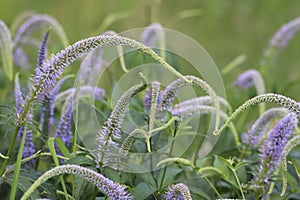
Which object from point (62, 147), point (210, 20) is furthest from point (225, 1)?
point (62, 147)

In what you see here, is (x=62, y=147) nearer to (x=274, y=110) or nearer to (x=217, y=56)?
(x=274, y=110)

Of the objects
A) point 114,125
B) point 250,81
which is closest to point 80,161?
point 114,125

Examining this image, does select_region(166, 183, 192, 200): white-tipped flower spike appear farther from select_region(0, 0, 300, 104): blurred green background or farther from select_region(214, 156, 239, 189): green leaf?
select_region(0, 0, 300, 104): blurred green background

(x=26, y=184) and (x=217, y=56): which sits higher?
(x=217, y=56)

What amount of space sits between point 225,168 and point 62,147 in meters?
0.52

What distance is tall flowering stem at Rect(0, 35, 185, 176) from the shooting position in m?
1.30

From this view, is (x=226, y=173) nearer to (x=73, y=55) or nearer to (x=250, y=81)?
(x=73, y=55)

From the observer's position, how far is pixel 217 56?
5.04m

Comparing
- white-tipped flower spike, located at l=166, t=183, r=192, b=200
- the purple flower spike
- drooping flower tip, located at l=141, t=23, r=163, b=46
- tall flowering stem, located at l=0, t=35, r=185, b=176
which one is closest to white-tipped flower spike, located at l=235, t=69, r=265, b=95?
drooping flower tip, located at l=141, t=23, r=163, b=46

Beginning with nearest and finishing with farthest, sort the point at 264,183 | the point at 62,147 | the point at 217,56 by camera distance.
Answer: the point at 62,147 < the point at 264,183 < the point at 217,56

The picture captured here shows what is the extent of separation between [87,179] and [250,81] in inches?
60.1

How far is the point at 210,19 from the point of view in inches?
229

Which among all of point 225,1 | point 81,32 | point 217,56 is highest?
point 225,1

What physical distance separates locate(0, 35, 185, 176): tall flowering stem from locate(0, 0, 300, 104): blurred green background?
11.7 ft
